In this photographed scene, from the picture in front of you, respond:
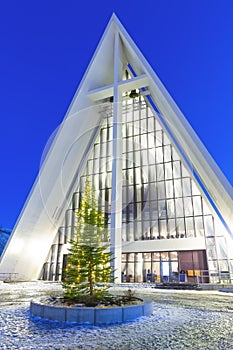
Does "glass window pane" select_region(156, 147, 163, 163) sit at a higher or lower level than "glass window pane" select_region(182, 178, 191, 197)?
higher

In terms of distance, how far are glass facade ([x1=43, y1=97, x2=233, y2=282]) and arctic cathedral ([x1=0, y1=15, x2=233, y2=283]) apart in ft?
0.34

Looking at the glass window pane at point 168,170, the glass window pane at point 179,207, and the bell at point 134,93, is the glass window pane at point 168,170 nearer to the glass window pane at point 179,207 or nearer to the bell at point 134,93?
the glass window pane at point 179,207

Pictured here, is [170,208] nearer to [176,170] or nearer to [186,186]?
[186,186]

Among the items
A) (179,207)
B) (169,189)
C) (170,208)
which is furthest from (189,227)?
(169,189)

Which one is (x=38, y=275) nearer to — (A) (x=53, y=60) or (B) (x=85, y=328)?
(B) (x=85, y=328)

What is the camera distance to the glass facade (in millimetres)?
25094

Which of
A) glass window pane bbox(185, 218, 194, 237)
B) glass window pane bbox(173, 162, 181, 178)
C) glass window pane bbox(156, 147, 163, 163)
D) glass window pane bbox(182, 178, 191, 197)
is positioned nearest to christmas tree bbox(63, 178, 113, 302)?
glass window pane bbox(185, 218, 194, 237)

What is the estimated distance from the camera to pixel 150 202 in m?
28.6

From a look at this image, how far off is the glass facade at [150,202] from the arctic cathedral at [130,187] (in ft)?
0.34

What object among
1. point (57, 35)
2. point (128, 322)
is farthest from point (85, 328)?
point (57, 35)

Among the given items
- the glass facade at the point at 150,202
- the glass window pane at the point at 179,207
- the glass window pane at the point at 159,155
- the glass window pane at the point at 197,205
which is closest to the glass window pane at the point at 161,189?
the glass facade at the point at 150,202

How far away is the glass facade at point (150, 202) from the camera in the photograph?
82.3 ft

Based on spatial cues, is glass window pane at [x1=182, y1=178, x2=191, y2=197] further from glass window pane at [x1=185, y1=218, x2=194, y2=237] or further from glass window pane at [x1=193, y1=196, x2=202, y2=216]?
glass window pane at [x1=185, y1=218, x2=194, y2=237]

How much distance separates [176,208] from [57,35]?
88680 millimetres
